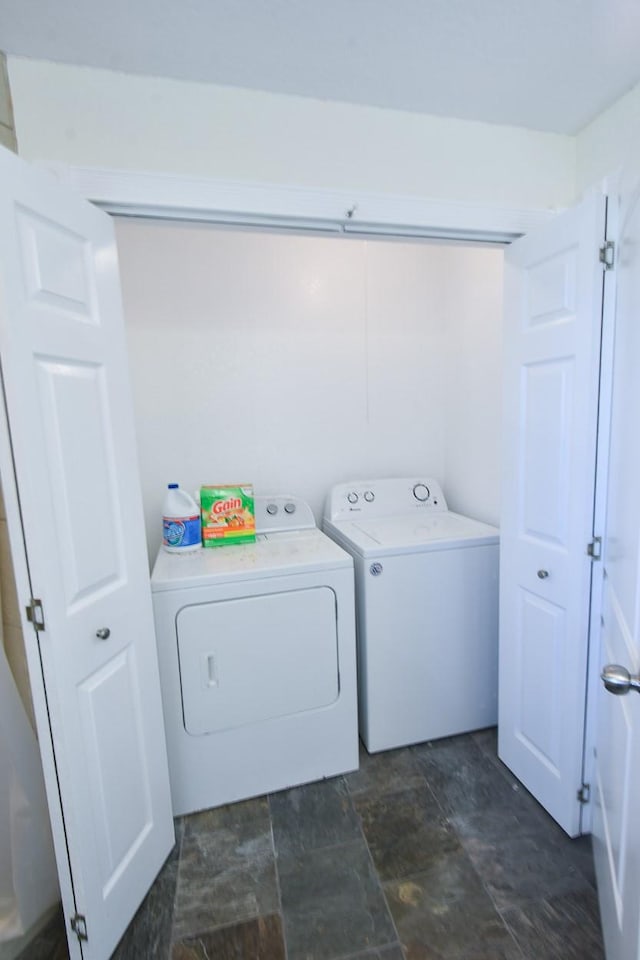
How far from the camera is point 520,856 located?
146 centimetres

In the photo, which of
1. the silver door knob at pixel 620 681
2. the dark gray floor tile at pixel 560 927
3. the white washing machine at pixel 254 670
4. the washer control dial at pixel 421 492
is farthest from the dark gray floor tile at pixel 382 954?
the washer control dial at pixel 421 492

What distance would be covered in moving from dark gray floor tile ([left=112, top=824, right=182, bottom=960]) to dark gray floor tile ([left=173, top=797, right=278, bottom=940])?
3cm

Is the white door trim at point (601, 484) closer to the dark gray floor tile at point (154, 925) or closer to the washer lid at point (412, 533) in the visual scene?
the washer lid at point (412, 533)

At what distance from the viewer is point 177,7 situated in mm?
1022

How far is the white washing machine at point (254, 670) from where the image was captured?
1606 millimetres

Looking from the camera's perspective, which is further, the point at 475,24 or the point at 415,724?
the point at 415,724

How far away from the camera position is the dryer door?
1.62 metres

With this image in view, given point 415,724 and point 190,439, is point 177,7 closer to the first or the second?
point 190,439

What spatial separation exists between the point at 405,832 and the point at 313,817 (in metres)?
0.34

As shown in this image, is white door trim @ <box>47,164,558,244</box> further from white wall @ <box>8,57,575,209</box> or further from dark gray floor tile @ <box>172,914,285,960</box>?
dark gray floor tile @ <box>172,914,285,960</box>

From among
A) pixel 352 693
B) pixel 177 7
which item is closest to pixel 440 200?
pixel 177 7

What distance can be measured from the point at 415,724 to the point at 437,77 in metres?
2.38

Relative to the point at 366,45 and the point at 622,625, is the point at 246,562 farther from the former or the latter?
the point at 366,45

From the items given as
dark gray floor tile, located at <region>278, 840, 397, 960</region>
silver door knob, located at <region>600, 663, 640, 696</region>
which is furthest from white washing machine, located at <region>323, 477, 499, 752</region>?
silver door knob, located at <region>600, 663, 640, 696</region>
